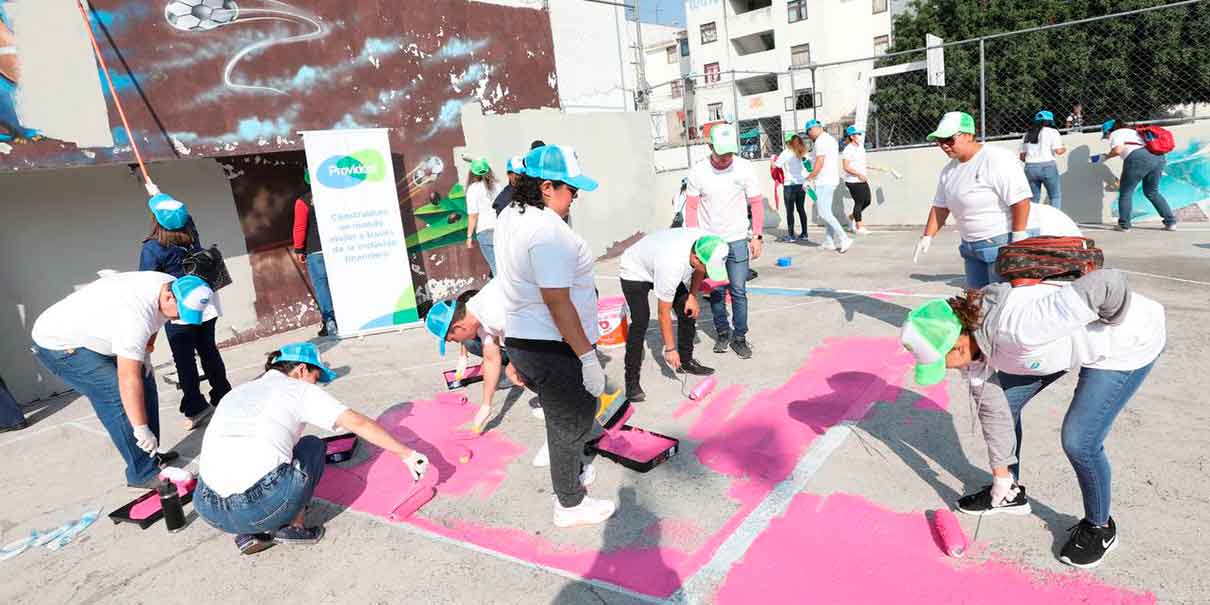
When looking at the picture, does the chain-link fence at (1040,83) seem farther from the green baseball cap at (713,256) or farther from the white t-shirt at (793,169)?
the green baseball cap at (713,256)

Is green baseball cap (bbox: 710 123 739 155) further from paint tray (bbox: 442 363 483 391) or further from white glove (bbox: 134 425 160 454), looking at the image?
white glove (bbox: 134 425 160 454)

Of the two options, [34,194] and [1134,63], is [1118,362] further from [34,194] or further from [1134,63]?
[1134,63]

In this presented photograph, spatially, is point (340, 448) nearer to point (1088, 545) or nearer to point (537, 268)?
point (537, 268)

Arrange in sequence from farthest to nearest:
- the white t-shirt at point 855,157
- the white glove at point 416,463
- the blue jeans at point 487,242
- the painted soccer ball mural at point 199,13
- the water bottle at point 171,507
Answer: the white t-shirt at point 855,157, the blue jeans at point 487,242, the painted soccer ball mural at point 199,13, the water bottle at point 171,507, the white glove at point 416,463

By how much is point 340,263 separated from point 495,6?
15.1ft

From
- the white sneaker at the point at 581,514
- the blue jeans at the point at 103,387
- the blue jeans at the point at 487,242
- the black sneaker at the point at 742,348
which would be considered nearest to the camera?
the white sneaker at the point at 581,514

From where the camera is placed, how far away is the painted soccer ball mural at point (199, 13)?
23.5 feet

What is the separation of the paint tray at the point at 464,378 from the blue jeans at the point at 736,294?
7.02 ft

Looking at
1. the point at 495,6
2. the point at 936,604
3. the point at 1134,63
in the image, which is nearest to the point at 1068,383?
the point at 936,604

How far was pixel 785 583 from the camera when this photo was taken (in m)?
2.87

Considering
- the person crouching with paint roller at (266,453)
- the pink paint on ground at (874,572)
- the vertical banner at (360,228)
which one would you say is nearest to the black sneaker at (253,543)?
the person crouching with paint roller at (266,453)

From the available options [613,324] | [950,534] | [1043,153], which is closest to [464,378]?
[613,324]

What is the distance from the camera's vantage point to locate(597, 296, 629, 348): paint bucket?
21.0ft

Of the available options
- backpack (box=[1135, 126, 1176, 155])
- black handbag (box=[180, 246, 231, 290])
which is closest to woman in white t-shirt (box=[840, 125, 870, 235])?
backpack (box=[1135, 126, 1176, 155])
